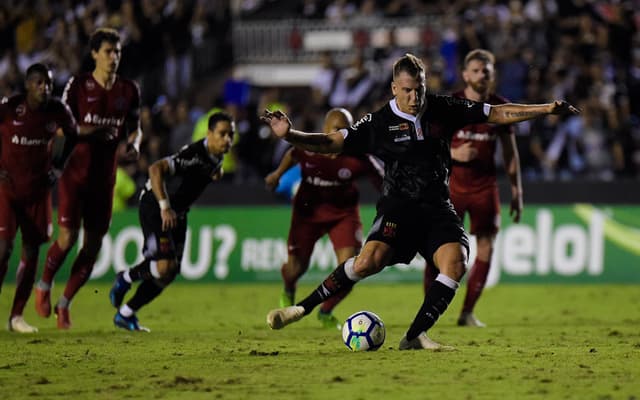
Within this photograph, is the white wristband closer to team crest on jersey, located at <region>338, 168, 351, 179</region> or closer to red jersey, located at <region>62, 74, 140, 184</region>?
red jersey, located at <region>62, 74, 140, 184</region>

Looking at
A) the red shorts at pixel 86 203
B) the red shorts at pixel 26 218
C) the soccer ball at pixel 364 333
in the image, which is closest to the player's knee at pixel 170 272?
the red shorts at pixel 86 203

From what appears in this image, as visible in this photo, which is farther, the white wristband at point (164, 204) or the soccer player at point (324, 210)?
the soccer player at point (324, 210)

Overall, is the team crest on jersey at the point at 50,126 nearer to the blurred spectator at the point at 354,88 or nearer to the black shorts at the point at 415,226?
the black shorts at the point at 415,226

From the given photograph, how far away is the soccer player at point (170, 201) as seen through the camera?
39.2ft

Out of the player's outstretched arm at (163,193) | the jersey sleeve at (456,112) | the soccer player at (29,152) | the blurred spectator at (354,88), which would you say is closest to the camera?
the jersey sleeve at (456,112)

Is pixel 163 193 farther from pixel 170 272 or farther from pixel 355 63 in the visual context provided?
pixel 355 63

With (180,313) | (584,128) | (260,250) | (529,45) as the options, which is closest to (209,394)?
(180,313)

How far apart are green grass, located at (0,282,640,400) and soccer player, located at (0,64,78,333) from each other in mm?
1189

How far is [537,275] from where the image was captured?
65.4ft

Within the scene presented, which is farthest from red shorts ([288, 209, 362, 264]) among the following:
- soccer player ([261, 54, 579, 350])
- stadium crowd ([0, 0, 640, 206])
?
stadium crowd ([0, 0, 640, 206])

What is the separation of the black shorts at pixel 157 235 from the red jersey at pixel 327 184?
4.69ft

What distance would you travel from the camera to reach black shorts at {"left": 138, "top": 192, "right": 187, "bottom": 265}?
12.1m

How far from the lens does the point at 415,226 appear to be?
31.9ft

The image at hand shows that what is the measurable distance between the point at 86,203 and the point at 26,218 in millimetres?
690
